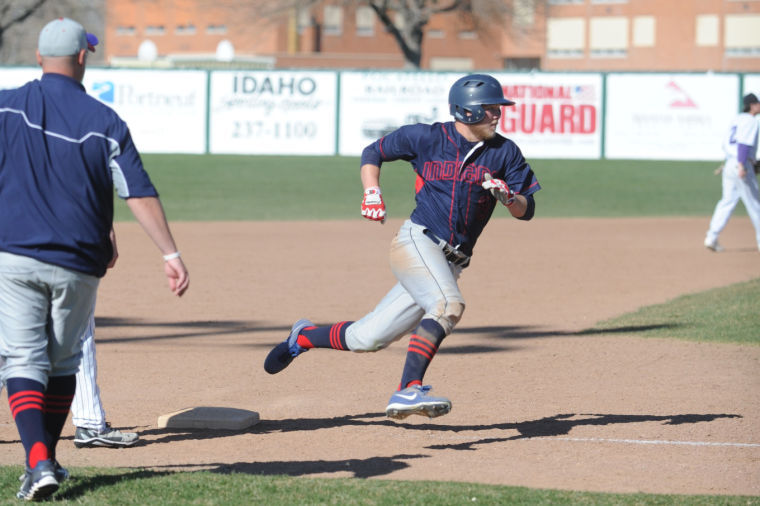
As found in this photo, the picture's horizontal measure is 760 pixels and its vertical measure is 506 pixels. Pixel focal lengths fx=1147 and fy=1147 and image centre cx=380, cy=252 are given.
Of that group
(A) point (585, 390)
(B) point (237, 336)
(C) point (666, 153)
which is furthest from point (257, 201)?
(A) point (585, 390)

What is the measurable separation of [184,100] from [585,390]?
833 inches

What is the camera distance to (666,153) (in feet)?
88.4

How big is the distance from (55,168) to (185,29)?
73392 millimetres

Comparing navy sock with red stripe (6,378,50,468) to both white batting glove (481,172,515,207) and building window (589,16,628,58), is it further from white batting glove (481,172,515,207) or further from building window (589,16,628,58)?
building window (589,16,628,58)

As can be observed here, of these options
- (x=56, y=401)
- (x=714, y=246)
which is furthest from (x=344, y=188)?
(x=56, y=401)

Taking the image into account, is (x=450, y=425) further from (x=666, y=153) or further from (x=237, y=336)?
(x=666, y=153)

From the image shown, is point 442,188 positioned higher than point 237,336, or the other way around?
point 442,188

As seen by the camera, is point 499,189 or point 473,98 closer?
point 499,189

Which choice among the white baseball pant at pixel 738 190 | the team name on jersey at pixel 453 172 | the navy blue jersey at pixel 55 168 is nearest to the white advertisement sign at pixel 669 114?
the white baseball pant at pixel 738 190

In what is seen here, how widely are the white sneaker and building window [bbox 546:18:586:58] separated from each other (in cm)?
5387

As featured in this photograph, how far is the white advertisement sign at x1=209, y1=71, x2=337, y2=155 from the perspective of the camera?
27.5 m

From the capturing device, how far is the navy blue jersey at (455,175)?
618 centimetres

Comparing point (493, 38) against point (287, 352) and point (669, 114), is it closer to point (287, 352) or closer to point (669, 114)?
point (669, 114)

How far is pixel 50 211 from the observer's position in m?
4.61
